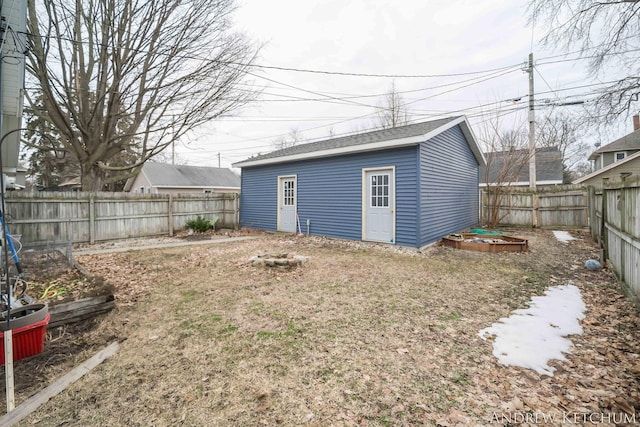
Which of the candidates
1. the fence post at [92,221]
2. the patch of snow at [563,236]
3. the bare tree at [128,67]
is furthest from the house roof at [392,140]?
the fence post at [92,221]

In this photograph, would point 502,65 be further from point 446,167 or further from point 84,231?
point 84,231

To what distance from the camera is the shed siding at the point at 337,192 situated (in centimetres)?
768

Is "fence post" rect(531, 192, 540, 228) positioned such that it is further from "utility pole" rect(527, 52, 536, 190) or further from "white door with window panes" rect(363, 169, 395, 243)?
"white door with window panes" rect(363, 169, 395, 243)

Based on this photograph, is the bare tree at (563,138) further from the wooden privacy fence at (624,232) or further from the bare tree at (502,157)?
the wooden privacy fence at (624,232)

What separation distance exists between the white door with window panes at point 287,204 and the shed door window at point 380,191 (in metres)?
3.26

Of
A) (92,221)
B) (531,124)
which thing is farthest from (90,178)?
(531,124)

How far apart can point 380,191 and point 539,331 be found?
18.3 feet

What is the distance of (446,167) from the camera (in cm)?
918

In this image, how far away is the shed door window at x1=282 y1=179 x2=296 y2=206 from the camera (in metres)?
10.7

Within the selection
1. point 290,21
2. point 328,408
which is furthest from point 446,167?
point 328,408

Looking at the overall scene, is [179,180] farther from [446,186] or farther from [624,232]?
[624,232]

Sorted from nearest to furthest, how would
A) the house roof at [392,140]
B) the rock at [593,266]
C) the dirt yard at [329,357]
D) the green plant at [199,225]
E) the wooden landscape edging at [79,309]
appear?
the dirt yard at [329,357] → the wooden landscape edging at [79,309] → the rock at [593,266] → the house roof at [392,140] → the green plant at [199,225]

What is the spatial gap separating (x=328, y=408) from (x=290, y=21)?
10961 millimetres

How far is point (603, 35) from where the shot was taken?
689 centimetres
